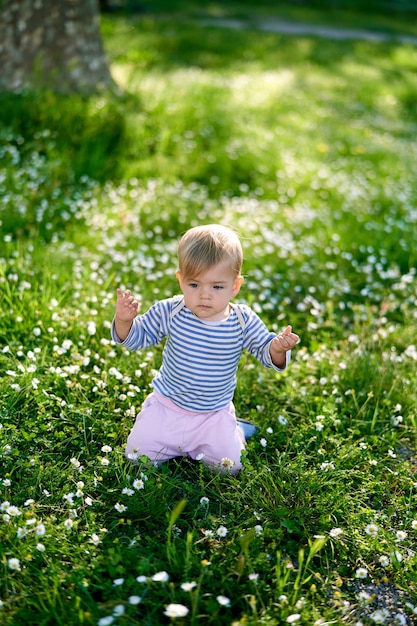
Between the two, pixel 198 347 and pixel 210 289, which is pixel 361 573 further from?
pixel 210 289

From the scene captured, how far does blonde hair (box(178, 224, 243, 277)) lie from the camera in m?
3.10

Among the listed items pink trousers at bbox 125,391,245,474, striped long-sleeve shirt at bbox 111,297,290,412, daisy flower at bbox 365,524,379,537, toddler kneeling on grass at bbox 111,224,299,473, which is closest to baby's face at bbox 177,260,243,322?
toddler kneeling on grass at bbox 111,224,299,473

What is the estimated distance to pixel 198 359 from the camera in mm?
3289

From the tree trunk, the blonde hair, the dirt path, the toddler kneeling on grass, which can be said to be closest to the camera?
the blonde hair

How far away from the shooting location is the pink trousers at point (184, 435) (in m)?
3.28

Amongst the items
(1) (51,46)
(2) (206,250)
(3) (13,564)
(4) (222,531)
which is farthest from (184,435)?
(1) (51,46)

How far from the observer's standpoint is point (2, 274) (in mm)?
4449

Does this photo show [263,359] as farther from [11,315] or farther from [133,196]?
[133,196]

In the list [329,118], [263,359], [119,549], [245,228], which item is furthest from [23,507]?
[329,118]

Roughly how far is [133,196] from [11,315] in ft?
7.72

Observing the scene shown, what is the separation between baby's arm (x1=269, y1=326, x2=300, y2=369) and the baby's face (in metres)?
0.31

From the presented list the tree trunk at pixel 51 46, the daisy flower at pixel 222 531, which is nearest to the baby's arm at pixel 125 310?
the daisy flower at pixel 222 531

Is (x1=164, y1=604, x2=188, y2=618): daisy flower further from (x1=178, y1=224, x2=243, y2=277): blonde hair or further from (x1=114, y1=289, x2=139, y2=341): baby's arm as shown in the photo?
(x1=178, y1=224, x2=243, y2=277): blonde hair

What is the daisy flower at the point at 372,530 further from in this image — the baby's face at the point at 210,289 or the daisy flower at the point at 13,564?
the daisy flower at the point at 13,564
